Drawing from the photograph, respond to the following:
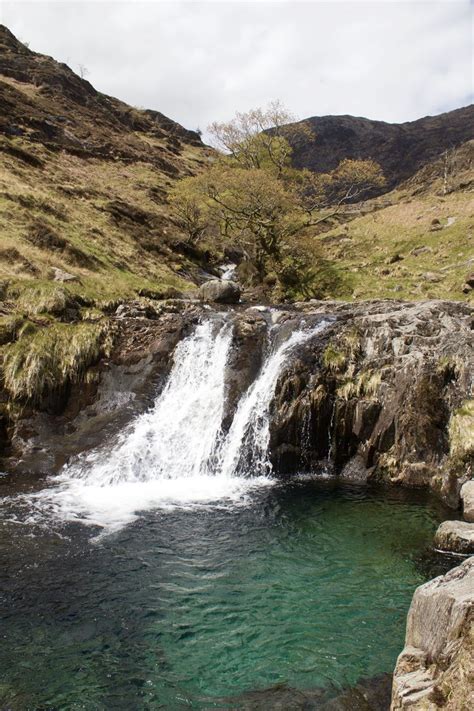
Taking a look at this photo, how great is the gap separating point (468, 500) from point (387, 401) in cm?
529

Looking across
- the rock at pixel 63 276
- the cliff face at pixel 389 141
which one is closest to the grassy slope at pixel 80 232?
the rock at pixel 63 276

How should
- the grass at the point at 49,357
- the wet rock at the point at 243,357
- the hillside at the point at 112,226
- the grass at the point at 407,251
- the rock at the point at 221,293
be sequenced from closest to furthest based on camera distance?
the grass at the point at 49,357, the wet rock at the point at 243,357, the hillside at the point at 112,226, the grass at the point at 407,251, the rock at the point at 221,293

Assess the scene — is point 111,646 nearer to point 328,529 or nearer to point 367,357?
point 328,529

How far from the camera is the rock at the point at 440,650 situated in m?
5.08

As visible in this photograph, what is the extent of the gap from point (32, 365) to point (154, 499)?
846cm

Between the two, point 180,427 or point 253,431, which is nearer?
point 253,431

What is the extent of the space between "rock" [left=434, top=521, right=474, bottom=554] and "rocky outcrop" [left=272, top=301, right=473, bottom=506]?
118 inches

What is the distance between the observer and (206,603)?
33.3 feet

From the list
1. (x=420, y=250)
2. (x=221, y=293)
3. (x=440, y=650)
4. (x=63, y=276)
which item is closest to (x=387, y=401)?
(x=440, y=650)

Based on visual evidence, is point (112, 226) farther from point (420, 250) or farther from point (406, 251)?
point (420, 250)

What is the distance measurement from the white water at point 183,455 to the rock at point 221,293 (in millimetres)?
9062

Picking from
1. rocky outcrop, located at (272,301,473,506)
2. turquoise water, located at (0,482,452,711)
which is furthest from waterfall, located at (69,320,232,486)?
turquoise water, located at (0,482,452,711)

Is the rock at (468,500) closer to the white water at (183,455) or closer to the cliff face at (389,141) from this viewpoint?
the white water at (183,455)

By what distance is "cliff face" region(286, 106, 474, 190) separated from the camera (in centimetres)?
13962
